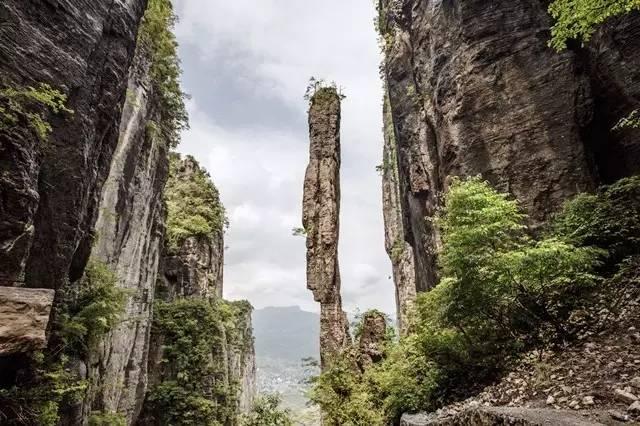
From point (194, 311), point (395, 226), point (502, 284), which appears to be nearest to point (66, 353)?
point (502, 284)

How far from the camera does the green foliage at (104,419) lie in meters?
12.8

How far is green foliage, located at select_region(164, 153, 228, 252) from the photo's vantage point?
29.5 metres

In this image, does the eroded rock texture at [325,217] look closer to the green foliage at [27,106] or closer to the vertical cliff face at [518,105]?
the vertical cliff face at [518,105]

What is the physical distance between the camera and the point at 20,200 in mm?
6965

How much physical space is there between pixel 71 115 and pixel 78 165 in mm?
1158

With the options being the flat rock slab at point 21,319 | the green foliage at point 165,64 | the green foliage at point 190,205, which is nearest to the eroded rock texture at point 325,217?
the green foliage at point 165,64

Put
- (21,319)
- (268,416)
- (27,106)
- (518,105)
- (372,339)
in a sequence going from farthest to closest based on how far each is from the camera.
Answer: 1. (268,416)
2. (372,339)
3. (518,105)
4. (27,106)
5. (21,319)

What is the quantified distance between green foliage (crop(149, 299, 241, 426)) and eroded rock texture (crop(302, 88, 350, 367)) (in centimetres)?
792

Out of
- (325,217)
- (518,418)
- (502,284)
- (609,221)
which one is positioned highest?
(325,217)

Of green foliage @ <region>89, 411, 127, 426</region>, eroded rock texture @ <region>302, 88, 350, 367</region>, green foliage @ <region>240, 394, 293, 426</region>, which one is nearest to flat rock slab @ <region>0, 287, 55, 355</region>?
green foliage @ <region>89, 411, 127, 426</region>

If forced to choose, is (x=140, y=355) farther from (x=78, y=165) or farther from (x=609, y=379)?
(x=609, y=379)

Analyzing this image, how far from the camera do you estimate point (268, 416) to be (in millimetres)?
26000

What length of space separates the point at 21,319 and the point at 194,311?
745 inches

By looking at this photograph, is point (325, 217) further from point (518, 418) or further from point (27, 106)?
point (518, 418)
